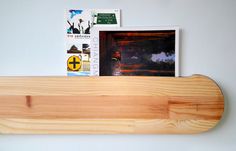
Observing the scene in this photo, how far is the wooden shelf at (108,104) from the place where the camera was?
0.66m

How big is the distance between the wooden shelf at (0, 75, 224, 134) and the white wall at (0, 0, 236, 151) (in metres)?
0.06

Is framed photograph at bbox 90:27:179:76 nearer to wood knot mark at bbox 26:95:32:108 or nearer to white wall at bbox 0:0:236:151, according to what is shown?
white wall at bbox 0:0:236:151

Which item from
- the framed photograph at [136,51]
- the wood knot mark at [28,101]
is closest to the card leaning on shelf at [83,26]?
the framed photograph at [136,51]

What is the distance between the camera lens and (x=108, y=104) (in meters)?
0.66

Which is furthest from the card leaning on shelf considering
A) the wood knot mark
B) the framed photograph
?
the wood knot mark

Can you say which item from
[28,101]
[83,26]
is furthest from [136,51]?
[28,101]

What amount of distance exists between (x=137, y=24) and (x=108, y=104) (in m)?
0.34

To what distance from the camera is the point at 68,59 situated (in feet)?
2.27

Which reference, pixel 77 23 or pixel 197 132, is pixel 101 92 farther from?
pixel 197 132

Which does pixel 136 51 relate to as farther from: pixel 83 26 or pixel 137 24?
pixel 83 26

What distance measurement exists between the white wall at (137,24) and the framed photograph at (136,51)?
0.13ft

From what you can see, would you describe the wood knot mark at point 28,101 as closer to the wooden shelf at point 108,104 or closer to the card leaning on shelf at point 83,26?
the wooden shelf at point 108,104

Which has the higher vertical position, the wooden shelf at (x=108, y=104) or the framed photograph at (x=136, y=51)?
the framed photograph at (x=136, y=51)

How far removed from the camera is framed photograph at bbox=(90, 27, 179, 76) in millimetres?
676
